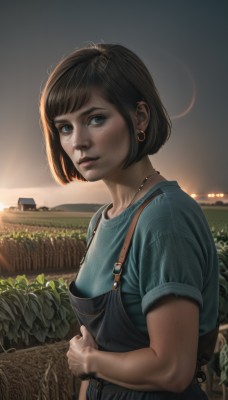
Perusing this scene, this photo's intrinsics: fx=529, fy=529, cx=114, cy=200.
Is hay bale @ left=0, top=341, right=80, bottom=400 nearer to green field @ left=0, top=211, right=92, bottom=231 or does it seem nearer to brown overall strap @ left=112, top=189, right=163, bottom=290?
brown overall strap @ left=112, top=189, right=163, bottom=290

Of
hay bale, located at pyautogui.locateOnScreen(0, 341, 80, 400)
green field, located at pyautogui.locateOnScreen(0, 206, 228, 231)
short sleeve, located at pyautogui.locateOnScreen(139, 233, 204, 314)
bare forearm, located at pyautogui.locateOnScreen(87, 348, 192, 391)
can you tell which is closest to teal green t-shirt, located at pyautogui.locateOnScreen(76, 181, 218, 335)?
short sleeve, located at pyautogui.locateOnScreen(139, 233, 204, 314)

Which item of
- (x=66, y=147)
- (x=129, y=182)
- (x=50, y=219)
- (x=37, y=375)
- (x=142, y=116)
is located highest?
(x=142, y=116)

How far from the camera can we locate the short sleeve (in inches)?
58.4

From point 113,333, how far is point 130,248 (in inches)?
11.1

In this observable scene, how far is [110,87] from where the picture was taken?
65.7 inches

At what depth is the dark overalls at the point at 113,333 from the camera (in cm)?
162

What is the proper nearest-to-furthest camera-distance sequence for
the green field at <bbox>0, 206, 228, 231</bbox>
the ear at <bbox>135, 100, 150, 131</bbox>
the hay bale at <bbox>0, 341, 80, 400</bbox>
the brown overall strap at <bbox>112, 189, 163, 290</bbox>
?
the brown overall strap at <bbox>112, 189, 163, 290</bbox>
the ear at <bbox>135, 100, 150, 131</bbox>
the hay bale at <bbox>0, 341, 80, 400</bbox>
the green field at <bbox>0, 206, 228, 231</bbox>

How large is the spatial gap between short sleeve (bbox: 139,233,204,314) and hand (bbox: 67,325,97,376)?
0.34 meters

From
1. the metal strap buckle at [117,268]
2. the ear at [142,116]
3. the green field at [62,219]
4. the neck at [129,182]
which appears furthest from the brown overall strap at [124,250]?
the green field at [62,219]

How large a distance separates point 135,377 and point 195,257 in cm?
41

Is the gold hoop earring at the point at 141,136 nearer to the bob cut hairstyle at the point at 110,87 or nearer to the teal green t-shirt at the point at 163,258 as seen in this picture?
the bob cut hairstyle at the point at 110,87

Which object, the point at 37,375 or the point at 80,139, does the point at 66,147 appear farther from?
the point at 37,375

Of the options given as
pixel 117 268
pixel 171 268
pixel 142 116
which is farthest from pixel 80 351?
pixel 142 116

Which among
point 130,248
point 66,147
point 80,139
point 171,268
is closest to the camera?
point 171,268
